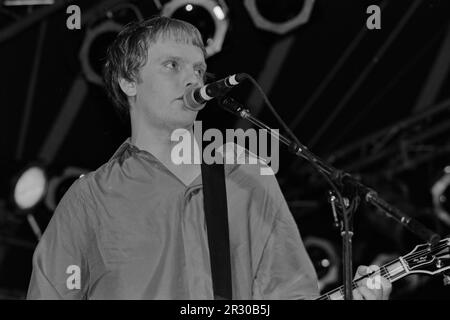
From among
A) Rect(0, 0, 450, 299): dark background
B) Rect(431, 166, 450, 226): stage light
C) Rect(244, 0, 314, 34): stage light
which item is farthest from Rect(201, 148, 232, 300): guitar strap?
Rect(431, 166, 450, 226): stage light

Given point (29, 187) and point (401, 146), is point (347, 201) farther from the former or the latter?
point (401, 146)

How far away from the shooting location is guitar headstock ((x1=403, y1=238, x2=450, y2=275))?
7.64 ft

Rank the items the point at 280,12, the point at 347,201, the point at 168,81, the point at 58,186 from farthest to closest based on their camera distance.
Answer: the point at 58,186, the point at 280,12, the point at 168,81, the point at 347,201

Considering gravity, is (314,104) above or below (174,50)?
above

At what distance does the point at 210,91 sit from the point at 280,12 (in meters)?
2.06

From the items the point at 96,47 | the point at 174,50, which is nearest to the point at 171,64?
the point at 174,50

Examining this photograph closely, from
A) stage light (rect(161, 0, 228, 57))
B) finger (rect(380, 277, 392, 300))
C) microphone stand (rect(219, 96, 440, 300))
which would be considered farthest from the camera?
stage light (rect(161, 0, 228, 57))

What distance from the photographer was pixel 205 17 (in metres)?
3.85

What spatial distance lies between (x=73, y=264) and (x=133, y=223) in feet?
0.74

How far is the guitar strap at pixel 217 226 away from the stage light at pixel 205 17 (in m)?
1.43

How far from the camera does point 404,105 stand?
16.6 ft

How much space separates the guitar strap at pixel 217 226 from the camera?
234 cm

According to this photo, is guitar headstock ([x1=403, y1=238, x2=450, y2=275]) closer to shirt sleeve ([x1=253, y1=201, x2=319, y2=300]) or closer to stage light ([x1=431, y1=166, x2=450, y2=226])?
shirt sleeve ([x1=253, y1=201, x2=319, y2=300])

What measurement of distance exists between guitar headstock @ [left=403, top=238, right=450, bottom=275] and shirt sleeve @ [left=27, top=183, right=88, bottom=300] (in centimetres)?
104
